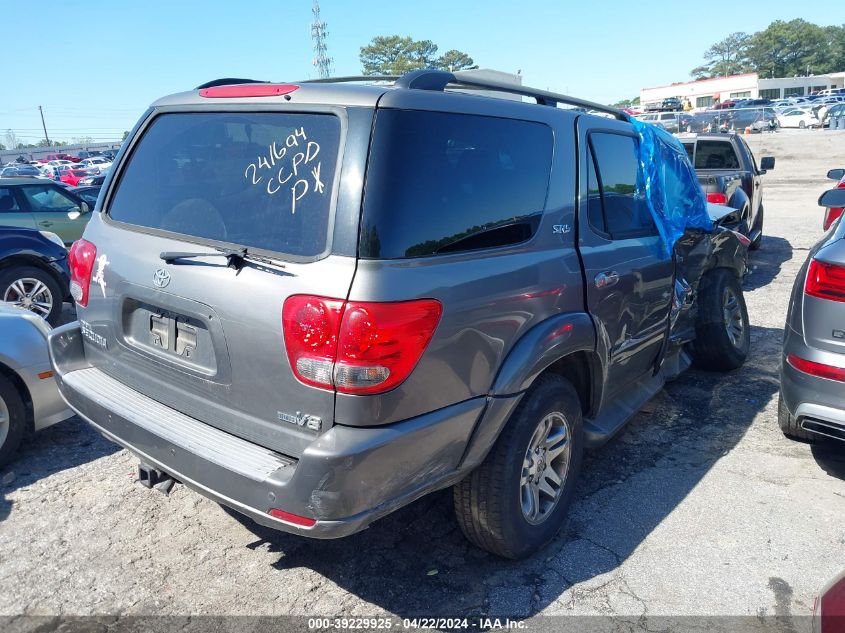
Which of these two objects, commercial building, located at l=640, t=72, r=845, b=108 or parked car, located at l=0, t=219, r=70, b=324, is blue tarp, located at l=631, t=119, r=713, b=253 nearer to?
parked car, located at l=0, t=219, r=70, b=324

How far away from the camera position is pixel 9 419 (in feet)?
13.1

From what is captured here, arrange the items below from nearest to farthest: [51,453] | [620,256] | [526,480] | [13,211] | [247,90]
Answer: [247,90] → [526,480] → [620,256] → [51,453] → [13,211]

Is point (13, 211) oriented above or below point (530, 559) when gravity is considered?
above

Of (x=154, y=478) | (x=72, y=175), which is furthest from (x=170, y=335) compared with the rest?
(x=72, y=175)

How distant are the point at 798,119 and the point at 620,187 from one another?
4816cm

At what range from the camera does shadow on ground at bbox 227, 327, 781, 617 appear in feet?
9.49

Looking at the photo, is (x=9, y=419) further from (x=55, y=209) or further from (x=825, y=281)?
(x=55, y=209)

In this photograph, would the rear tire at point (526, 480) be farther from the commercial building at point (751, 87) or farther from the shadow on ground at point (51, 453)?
the commercial building at point (751, 87)

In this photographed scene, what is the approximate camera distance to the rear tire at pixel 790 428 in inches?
156

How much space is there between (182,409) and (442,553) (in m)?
1.39

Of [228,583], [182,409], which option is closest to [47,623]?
[228,583]

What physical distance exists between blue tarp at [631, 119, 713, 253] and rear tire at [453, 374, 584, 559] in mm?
1538

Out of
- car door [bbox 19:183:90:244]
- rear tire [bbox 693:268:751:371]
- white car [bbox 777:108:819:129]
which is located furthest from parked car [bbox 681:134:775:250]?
white car [bbox 777:108:819:129]

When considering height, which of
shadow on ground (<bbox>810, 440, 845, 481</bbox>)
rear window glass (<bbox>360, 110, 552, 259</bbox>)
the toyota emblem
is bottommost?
shadow on ground (<bbox>810, 440, 845, 481</bbox>)
